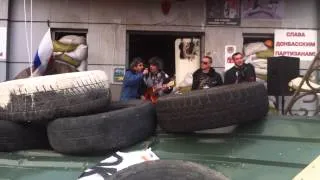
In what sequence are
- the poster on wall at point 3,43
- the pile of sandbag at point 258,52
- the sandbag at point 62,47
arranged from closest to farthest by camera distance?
1. the poster on wall at point 3,43
2. the pile of sandbag at point 258,52
3. the sandbag at point 62,47

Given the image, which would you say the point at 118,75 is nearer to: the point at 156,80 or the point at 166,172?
the point at 156,80

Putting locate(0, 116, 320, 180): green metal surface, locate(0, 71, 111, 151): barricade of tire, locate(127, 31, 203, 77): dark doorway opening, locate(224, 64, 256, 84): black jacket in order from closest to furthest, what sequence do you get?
locate(0, 116, 320, 180): green metal surface
locate(0, 71, 111, 151): barricade of tire
locate(224, 64, 256, 84): black jacket
locate(127, 31, 203, 77): dark doorway opening

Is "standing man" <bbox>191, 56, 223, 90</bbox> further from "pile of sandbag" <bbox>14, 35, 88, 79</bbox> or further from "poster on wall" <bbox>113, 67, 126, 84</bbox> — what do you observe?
"pile of sandbag" <bbox>14, 35, 88, 79</bbox>

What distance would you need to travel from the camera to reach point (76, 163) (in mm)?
2932

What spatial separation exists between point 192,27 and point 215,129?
30.7 feet

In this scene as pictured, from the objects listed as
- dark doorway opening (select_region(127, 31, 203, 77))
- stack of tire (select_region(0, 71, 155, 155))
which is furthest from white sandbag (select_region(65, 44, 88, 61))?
stack of tire (select_region(0, 71, 155, 155))

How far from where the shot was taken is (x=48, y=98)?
3053 millimetres

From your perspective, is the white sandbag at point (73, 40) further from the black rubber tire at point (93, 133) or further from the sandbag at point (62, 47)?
the black rubber tire at point (93, 133)

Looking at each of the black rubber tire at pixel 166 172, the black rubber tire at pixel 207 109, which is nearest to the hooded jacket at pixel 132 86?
the black rubber tire at pixel 207 109

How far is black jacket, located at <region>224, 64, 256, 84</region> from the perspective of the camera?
8.69m

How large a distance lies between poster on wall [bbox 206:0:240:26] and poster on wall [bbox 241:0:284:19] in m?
0.16

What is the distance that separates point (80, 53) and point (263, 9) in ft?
14.3

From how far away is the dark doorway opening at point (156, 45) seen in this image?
12.6 metres

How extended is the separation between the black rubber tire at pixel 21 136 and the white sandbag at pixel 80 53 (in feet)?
30.3
